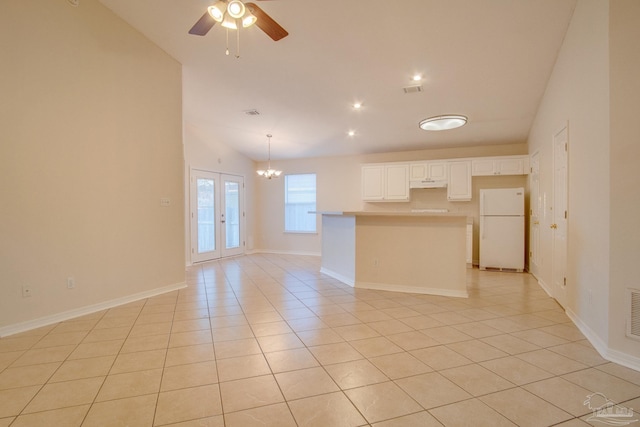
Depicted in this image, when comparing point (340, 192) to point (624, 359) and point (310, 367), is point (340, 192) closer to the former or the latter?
point (310, 367)

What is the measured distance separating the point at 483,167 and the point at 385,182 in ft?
6.63

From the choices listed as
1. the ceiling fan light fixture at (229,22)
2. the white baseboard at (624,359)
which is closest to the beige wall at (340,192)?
the white baseboard at (624,359)

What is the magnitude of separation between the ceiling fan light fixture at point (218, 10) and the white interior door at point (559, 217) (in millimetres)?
3753

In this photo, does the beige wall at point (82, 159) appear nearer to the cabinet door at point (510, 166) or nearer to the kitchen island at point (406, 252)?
the kitchen island at point (406, 252)

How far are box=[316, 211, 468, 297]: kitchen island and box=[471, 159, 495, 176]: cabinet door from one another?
2706mm

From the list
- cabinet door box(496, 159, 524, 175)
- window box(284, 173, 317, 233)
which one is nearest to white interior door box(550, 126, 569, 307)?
cabinet door box(496, 159, 524, 175)

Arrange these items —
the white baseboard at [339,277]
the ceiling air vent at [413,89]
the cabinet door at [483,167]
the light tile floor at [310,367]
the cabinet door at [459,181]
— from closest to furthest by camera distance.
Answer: the light tile floor at [310,367], the ceiling air vent at [413,89], the white baseboard at [339,277], the cabinet door at [483,167], the cabinet door at [459,181]

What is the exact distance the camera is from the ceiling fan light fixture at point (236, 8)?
7.00 feet

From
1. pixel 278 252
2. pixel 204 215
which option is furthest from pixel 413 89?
pixel 278 252

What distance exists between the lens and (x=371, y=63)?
4.05 m

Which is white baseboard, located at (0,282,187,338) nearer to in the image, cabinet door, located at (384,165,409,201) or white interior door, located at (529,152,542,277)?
cabinet door, located at (384,165,409,201)

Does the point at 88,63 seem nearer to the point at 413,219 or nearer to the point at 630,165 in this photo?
the point at 413,219

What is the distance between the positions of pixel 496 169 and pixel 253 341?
18.9 feet

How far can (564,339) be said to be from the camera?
276 centimetres
